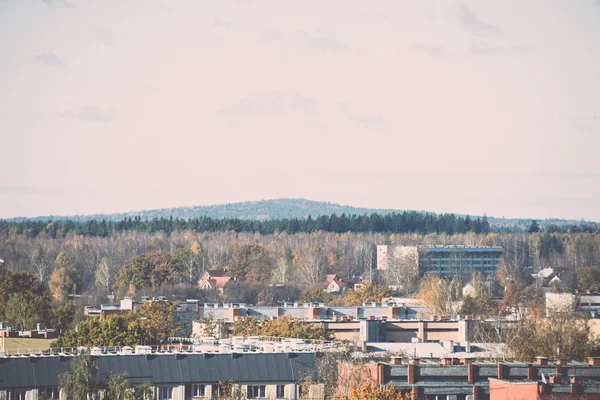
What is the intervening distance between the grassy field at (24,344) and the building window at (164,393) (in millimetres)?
15374

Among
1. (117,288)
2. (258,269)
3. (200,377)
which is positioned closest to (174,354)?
(200,377)

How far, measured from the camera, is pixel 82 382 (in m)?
59.3

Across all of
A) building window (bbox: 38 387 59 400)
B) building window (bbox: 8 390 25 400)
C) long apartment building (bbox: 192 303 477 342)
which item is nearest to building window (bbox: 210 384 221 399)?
building window (bbox: 38 387 59 400)

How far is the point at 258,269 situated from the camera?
195000mm

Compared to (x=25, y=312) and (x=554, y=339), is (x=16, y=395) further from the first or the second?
(x=25, y=312)

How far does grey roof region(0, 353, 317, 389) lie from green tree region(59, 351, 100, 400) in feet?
14.9

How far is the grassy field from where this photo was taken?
264ft

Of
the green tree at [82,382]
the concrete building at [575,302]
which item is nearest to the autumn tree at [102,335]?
the green tree at [82,382]

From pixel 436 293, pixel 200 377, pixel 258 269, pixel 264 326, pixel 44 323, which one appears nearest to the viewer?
pixel 200 377

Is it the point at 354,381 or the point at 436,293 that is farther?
the point at 436,293

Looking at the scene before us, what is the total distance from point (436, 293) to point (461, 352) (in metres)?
51.0

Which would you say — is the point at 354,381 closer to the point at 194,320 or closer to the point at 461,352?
the point at 461,352

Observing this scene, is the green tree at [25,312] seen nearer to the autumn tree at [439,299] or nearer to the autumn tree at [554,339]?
the autumn tree at [554,339]

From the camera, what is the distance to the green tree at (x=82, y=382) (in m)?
59.1
